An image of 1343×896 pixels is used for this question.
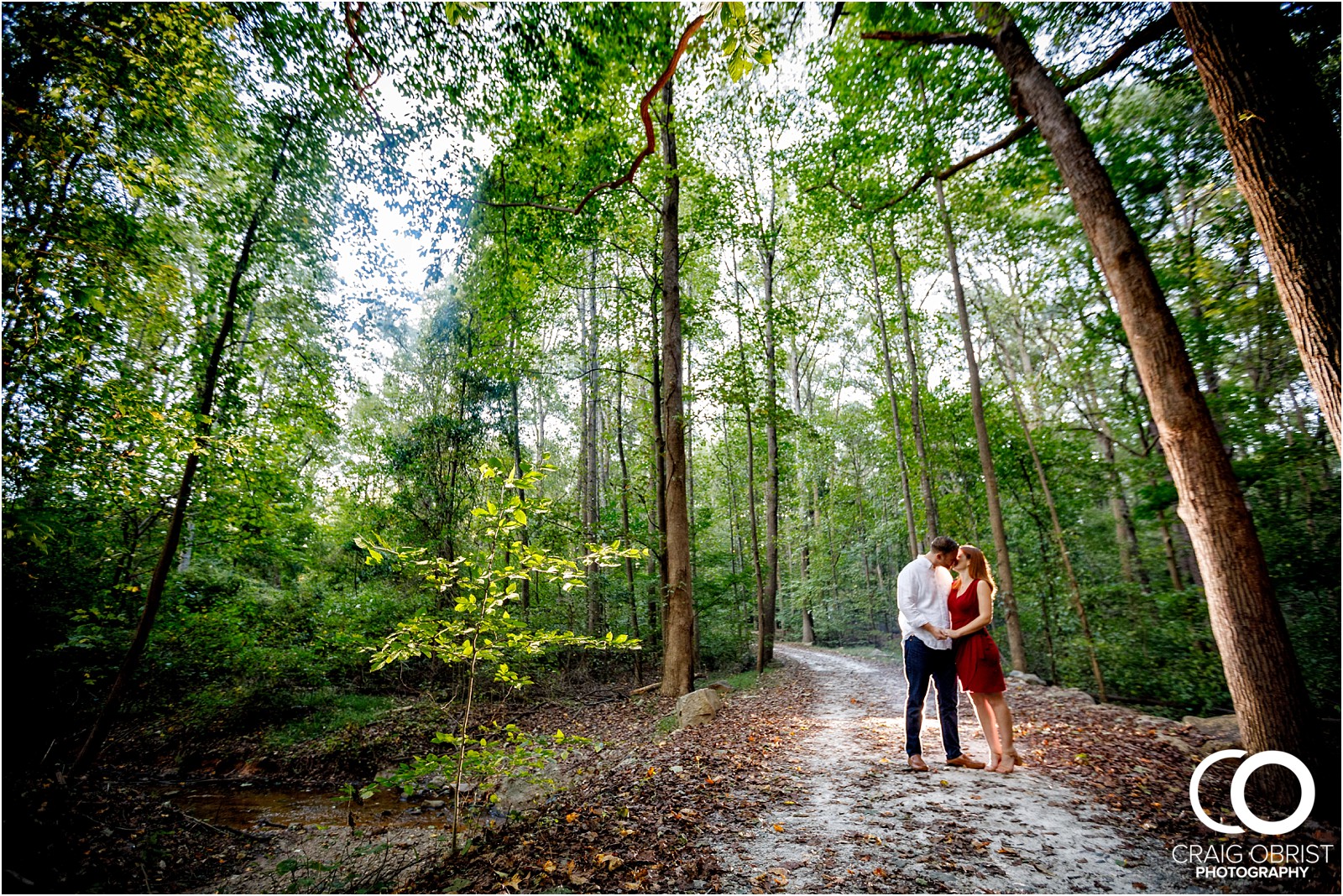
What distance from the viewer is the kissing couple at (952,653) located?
4012 millimetres

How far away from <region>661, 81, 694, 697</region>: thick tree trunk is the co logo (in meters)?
6.01

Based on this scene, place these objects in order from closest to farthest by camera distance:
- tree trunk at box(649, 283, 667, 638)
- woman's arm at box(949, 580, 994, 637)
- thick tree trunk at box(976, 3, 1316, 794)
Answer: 1. thick tree trunk at box(976, 3, 1316, 794)
2. woman's arm at box(949, 580, 994, 637)
3. tree trunk at box(649, 283, 667, 638)

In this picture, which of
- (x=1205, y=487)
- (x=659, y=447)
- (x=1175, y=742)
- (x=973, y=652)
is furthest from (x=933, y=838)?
(x=659, y=447)

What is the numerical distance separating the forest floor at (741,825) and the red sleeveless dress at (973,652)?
0.71 m

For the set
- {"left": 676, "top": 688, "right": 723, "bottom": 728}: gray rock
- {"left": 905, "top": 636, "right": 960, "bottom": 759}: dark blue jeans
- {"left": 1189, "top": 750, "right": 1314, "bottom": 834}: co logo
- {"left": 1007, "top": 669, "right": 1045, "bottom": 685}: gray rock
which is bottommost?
{"left": 1007, "top": 669, "right": 1045, "bottom": 685}: gray rock

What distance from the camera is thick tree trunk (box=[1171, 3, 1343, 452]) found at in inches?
103

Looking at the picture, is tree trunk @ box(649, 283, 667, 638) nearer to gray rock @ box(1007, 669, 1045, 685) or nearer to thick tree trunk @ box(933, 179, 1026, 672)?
thick tree trunk @ box(933, 179, 1026, 672)

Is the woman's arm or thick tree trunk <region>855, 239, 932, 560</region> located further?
thick tree trunk <region>855, 239, 932, 560</region>

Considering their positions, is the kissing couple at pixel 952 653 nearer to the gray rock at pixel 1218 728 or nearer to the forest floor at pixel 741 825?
the forest floor at pixel 741 825

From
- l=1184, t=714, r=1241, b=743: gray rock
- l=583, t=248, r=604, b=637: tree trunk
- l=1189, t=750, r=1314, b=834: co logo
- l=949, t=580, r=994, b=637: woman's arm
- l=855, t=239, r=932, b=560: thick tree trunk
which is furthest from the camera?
l=855, t=239, r=932, b=560: thick tree trunk

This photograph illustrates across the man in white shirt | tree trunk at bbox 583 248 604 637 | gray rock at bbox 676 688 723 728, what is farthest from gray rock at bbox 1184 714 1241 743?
tree trunk at bbox 583 248 604 637

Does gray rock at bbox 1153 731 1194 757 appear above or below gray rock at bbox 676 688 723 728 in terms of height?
above

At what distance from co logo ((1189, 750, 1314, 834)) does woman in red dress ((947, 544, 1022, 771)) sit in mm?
1102

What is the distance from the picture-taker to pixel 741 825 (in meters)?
3.21
